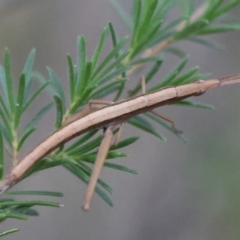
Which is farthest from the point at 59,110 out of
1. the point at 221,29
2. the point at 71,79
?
the point at 221,29

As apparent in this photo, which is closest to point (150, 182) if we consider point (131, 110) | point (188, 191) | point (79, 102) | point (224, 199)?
point (188, 191)

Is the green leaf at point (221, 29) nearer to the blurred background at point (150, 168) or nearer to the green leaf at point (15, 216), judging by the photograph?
the green leaf at point (15, 216)

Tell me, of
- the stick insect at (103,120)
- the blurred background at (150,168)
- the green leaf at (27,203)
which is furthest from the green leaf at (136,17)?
the blurred background at (150,168)

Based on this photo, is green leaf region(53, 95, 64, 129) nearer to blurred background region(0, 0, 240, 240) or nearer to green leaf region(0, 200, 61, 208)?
green leaf region(0, 200, 61, 208)

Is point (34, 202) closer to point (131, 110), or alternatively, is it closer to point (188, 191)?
point (131, 110)

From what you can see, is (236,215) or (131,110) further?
(236,215)

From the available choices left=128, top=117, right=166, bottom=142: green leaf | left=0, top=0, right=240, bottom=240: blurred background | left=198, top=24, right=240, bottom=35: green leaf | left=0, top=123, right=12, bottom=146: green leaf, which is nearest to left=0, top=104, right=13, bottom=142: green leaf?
left=0, top=123, right=12, bottom=146: green leaf
